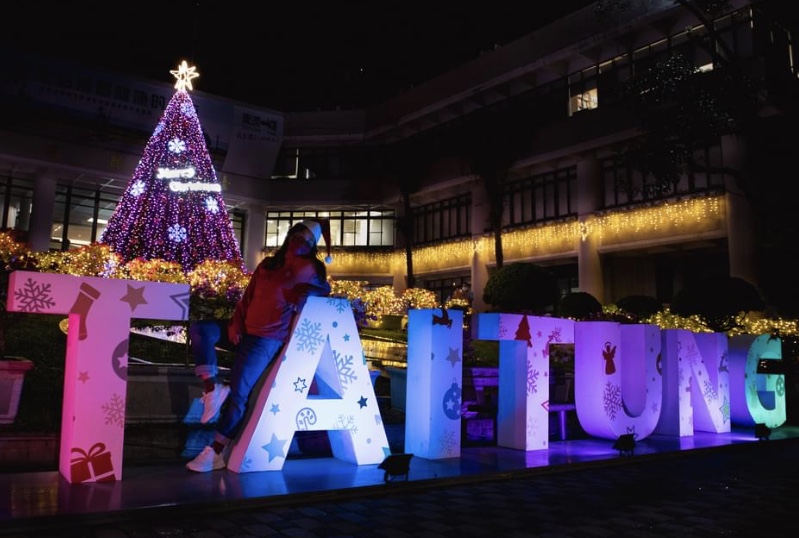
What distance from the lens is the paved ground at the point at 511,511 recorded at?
4457mm

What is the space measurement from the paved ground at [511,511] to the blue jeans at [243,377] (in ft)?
4.05

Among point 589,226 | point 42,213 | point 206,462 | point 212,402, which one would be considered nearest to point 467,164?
point 589,226

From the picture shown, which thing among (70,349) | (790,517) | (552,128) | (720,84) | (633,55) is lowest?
(790,517)

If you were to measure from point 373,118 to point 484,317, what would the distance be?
28.5 m

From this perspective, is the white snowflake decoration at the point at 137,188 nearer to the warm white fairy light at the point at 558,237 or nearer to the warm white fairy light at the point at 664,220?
the warm white fairy light at the point at 558,237

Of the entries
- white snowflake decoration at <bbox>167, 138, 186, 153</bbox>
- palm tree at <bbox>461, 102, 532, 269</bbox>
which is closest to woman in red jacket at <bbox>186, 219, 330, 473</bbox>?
white snowflake decoration at <bbox>167, 138, 186, 153</bbox>

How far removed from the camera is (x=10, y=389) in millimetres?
6508

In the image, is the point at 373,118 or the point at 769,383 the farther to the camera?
the point at 373,118

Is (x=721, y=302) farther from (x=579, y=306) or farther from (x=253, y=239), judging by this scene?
(x=253, y=239)

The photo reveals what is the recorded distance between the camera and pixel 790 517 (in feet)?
17.1

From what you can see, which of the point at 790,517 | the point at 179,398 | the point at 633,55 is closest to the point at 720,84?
the point at 633,55

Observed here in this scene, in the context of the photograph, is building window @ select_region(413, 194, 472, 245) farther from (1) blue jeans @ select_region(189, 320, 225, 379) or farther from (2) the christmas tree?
(1) blue jeans @ select_region(189, 320, 225, 379)

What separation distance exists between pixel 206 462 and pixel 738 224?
1887 centimetres

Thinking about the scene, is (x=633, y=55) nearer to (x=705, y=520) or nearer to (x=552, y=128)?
(x=552, y=128)
